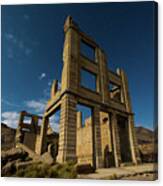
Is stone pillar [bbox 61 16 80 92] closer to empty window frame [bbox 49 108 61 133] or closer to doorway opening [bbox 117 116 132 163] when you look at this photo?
empty window frame [bbox 49 108 61 133]

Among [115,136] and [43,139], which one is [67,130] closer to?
[115,136]

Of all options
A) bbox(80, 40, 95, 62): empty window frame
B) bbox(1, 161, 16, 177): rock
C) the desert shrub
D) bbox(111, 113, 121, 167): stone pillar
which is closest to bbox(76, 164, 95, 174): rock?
the desert shrub

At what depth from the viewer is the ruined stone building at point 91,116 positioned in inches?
211

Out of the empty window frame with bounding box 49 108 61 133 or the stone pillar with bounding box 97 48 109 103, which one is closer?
the empty window frame with bounding box 49 108 61 133

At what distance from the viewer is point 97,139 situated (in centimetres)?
575

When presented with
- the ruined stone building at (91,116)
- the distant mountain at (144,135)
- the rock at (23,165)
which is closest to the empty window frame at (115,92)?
the ruined stone building at (91,116)

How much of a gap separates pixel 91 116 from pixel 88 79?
731 mm

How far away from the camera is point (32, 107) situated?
5.43 meters

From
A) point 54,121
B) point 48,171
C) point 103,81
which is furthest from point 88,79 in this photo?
point 48,171

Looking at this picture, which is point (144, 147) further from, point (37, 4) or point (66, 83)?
point (37, 4)

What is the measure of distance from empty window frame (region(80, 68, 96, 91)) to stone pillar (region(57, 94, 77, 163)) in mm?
403

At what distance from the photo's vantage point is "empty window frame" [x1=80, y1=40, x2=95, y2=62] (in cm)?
566

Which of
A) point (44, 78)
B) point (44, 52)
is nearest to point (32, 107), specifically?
point (44, 78)

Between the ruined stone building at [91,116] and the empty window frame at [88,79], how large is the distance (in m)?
0.02
